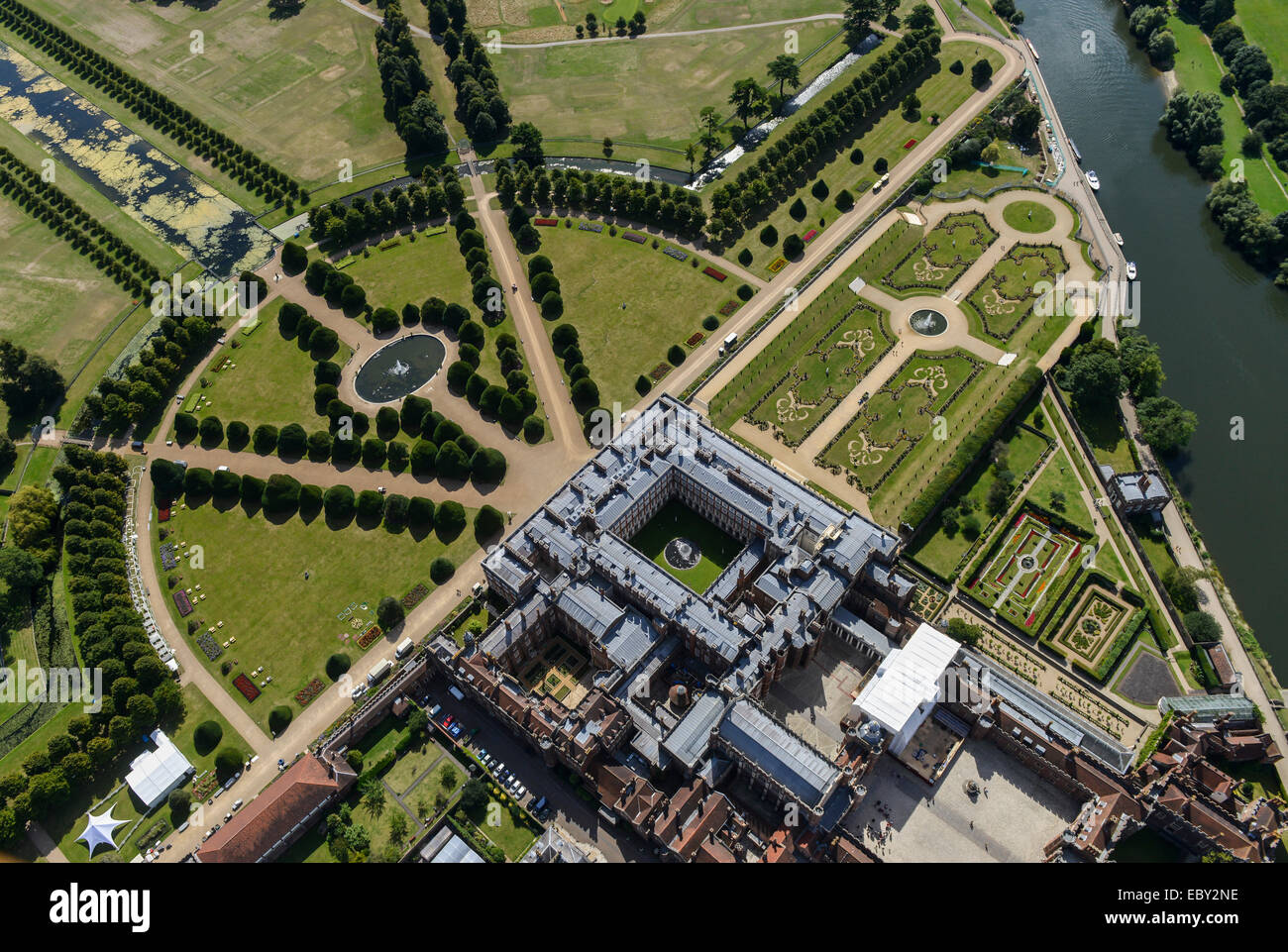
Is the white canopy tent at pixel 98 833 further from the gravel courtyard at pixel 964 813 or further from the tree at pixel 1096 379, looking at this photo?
the tree at pixel 1096 379

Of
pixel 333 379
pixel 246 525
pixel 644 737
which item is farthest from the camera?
pixel 333 379

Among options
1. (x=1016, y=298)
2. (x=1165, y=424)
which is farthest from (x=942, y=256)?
(x=1165, y=424)

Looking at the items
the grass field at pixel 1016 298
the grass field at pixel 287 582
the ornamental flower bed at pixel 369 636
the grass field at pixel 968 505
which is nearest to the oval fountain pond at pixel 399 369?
the grass field at pixel 287 582

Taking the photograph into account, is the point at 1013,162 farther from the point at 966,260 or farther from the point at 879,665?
the point at 879,665

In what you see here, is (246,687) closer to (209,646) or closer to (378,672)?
(209,646)

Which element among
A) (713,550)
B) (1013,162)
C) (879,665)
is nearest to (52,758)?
(713,550)

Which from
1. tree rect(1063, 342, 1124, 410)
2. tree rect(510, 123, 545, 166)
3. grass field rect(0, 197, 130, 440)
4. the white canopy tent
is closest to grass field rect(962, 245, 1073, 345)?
tree rect(1063, 342, 1124, 410)
